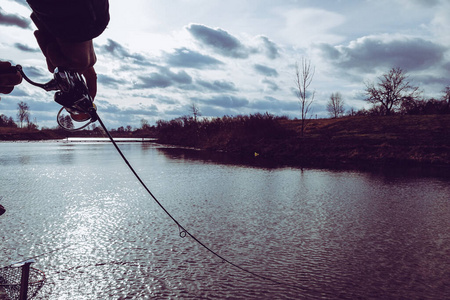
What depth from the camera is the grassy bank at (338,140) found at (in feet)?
72.5

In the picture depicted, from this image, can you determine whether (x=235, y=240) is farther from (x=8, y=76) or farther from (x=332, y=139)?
(x=332, y=139)

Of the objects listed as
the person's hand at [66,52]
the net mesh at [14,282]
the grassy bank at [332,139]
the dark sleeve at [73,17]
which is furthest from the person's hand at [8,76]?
the grassy bank at [332,139]

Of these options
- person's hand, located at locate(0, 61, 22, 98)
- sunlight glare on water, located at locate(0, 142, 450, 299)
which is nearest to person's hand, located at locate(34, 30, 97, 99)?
person's hand, located at locate(0, 61, 22, 98)

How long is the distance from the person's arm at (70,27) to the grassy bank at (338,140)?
20.3m

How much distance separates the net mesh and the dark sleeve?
2999mm

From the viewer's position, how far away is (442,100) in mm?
53875

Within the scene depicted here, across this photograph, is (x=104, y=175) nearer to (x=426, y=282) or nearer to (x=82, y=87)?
(x=426, y=282)

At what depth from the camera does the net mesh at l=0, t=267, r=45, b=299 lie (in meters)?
3.58

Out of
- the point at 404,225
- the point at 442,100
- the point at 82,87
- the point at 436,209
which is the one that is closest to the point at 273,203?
the point at 404,225

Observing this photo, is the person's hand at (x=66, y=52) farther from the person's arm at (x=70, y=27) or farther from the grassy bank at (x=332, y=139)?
the grassy bank at (x=332, y=139)

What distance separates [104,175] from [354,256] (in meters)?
12.0

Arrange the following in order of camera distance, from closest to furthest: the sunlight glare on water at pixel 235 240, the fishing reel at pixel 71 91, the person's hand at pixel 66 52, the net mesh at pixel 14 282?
the person's hand at pixel 66 52 → the fishing reel at pixel 71 91 → the net mesh at pixel 14 282 → the sunlight glare on water at pixel 235 240

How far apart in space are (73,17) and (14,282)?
3.66 metres

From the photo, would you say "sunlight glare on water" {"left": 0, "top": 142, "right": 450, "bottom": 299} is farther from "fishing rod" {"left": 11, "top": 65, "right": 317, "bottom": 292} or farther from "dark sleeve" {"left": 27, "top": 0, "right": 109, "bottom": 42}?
"dark sleeve" {"left": 27, "top": 0, "right": 109, "bottom": 42}
